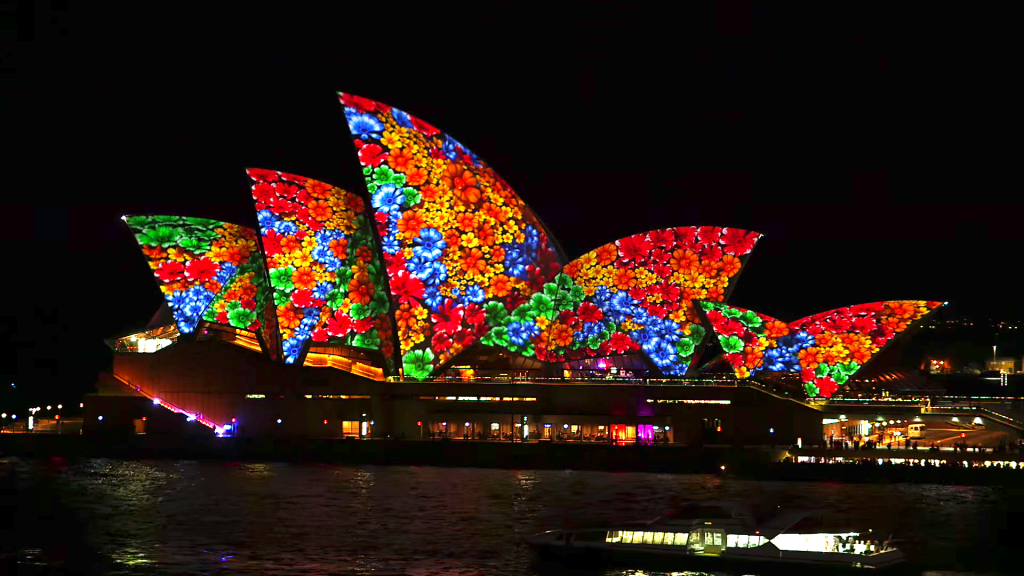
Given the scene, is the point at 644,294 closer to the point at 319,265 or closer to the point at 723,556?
the point at 319,265

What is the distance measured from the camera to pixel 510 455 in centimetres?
5353

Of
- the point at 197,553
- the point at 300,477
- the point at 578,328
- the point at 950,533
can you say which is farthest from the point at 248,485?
the point at 950,533

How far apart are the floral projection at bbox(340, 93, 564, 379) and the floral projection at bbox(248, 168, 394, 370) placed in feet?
5.77

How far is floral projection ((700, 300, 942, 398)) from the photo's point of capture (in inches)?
2207

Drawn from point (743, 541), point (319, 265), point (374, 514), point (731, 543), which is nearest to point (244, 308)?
point (319, 265)

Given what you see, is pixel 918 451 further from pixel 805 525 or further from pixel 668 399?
pixel 805 525

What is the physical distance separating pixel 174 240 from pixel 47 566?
2942 centimetres

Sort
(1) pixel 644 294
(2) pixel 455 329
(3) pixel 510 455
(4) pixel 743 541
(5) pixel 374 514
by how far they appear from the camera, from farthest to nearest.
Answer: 1. (2) pixel 455 329
2. (1) pixel 644 294
3. (3) pixel 510 455
4. (5) pixel 374 514
5. (4) pixel 743 541

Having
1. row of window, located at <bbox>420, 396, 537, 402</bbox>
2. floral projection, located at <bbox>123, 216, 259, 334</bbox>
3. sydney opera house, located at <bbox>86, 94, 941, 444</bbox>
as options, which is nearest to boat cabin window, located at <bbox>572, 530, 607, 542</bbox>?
sydney opera house, located at <bbox>86, 94, 941, 444</bbox>

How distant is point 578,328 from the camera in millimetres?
57656

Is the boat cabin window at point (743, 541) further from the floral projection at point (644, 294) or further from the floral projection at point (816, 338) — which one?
the floral projection at point (644, 294)

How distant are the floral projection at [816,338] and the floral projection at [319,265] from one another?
13.9 metres

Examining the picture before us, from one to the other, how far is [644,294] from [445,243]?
848 cm

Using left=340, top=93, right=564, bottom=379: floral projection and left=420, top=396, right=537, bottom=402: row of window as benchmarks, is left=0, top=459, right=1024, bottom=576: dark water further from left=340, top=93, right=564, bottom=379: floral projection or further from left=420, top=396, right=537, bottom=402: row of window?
left=340, top=93, right=564, bottom=379: floral projection
